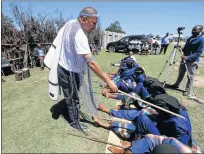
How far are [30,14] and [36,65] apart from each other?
2850 millimetres

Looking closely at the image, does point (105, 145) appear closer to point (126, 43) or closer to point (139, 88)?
point (139, 88)

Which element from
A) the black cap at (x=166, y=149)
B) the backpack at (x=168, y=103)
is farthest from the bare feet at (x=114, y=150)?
the backpack at (x=168, y=103)

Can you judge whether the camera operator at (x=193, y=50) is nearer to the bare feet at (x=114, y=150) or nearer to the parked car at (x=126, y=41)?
the bare feet at (x=114, y=150)

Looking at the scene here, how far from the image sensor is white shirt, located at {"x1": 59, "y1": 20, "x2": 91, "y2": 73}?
2344mm

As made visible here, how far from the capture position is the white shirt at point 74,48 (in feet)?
7.69

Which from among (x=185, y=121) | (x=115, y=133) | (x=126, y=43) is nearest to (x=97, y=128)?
(x=115, y=133)

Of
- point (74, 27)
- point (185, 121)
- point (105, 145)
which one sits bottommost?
point (105, 145)

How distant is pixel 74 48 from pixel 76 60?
19cm

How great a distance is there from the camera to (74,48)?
2.53m

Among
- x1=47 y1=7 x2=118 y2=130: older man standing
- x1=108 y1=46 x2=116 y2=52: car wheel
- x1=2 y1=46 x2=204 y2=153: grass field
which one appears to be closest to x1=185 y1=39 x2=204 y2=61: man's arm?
x1=2 y1=46 x2=204 y2=153: grass field

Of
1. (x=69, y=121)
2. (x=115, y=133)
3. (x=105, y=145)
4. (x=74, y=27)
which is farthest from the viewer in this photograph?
(x=69, y=121)

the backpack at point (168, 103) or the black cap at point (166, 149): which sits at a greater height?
the backpack at point (168, 103)

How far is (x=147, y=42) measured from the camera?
16.5 meters

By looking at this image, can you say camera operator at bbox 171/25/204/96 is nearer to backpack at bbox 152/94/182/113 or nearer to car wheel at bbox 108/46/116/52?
backpack at bbox 152/94/182/113
